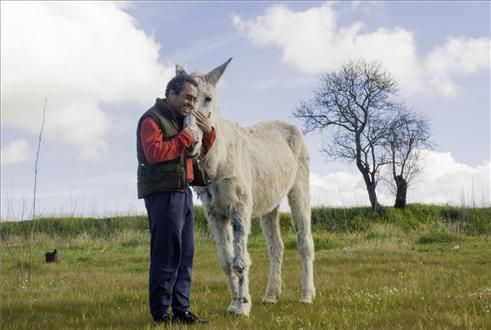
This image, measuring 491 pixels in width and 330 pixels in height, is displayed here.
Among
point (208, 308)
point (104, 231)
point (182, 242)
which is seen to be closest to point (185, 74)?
point (182, 242)

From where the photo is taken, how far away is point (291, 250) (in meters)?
16.7

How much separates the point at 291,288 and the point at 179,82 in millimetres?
4659

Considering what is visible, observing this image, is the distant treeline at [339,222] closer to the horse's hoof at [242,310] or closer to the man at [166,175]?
the horse's hoof at [242,310]

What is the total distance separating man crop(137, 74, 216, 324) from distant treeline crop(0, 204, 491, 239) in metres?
16.8

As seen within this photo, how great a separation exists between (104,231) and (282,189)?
1814 cm

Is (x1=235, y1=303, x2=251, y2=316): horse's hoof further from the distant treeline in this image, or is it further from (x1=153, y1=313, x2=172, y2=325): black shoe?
the distant treeline

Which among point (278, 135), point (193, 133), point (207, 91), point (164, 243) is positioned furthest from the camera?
point (278, 135)

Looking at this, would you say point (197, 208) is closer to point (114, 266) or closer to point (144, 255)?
point (144, 255)

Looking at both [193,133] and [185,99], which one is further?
[185,99]

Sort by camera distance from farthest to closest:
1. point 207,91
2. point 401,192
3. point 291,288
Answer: point 401,192, point 291,288, point 207,91

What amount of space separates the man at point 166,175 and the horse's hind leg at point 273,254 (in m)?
2.17

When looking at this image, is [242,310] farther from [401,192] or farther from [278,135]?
[401,192]

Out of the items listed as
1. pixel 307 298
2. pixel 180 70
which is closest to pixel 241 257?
pixel 307 298

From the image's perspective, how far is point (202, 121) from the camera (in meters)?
6.04
